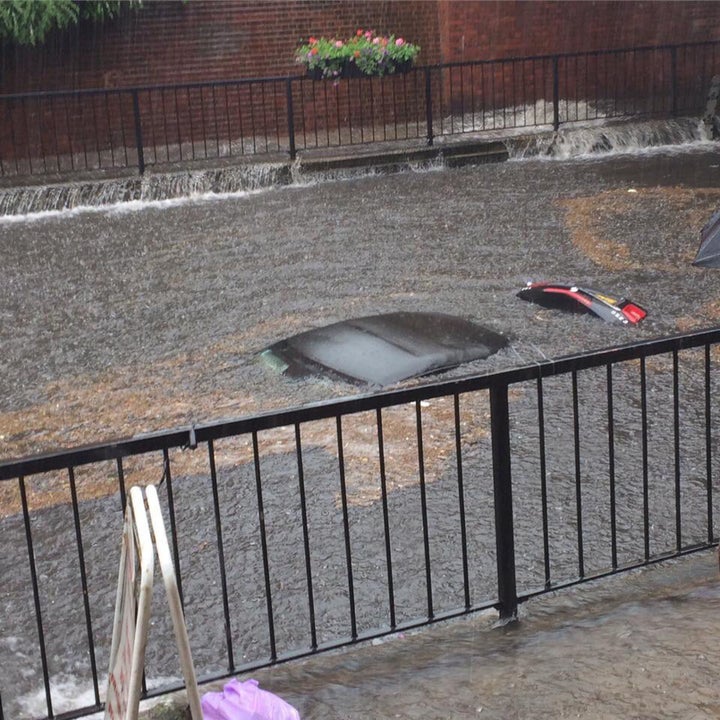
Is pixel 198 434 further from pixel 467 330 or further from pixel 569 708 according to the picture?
pixel 467 330

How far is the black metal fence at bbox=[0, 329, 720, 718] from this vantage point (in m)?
4.47

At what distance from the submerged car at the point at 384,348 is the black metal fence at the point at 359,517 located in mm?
437

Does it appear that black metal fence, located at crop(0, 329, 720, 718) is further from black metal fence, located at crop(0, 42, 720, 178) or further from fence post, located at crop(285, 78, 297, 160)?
black metal fence, located at crop(0, 42, 720, 178)

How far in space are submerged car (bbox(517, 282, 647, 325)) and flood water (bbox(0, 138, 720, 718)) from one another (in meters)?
0.13

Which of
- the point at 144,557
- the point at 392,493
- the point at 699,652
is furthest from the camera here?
the point at 392,493

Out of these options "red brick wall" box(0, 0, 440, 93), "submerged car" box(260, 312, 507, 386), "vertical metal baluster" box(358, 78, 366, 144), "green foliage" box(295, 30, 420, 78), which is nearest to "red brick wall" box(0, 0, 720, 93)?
"red brick wall" box(0, 0, 440, 93)

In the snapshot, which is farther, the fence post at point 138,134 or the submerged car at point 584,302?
the fence post at point 138,134

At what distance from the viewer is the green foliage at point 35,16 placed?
59.9ft

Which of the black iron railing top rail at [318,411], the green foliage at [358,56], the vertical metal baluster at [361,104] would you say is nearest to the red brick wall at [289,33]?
the vertical metal baluster at [361,104]

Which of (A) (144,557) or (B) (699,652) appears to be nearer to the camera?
(A) (144,557)

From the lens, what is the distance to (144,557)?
9.77 feet

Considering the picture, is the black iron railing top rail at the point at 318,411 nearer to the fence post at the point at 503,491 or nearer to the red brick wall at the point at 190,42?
the fence post at the point at 503,491

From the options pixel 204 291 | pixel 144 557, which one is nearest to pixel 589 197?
pixel 204 291

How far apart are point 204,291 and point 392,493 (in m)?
5.21
